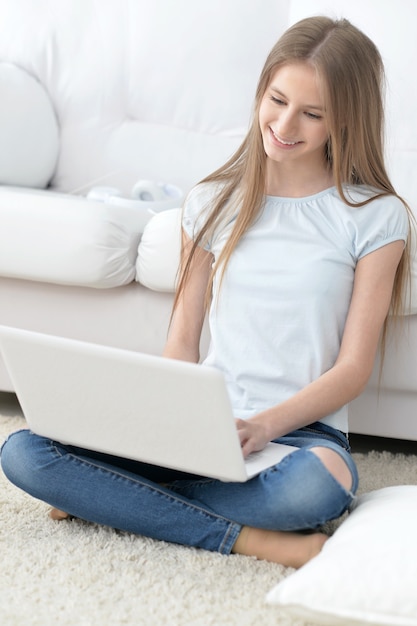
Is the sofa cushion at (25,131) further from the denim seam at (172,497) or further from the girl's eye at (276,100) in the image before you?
the denim seam at (172,497)

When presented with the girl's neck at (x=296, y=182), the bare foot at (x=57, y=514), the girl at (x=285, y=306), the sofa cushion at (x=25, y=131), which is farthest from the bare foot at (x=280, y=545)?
the sofa cushion at (x=25, y=131)

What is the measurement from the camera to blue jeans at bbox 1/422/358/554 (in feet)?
3.81

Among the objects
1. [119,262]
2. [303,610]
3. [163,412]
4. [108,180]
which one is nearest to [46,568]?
[163,412]

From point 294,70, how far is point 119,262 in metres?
0.49

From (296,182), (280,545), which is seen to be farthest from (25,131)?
(280,545)

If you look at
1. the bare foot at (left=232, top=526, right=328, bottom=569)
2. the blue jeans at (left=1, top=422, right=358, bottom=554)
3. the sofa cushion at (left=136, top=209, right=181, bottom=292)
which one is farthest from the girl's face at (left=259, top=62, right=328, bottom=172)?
the bare foot at (left=232, top=526, right=328, bottom=569)

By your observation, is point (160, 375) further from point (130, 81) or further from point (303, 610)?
point (130, 81)

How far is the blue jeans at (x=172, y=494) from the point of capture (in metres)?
1.16

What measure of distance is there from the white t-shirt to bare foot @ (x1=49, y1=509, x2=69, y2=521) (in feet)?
0.89

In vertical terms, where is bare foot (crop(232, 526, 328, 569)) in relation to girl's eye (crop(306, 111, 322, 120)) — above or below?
below

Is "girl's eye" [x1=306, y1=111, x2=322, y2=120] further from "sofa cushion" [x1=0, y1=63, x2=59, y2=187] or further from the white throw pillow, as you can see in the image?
"sofa cushion" [x1=0, y1=63, x2=59, y2=187]

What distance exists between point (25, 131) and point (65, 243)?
622 mm

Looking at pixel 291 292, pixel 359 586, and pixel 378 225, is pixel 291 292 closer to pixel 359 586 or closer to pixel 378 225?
pixel 378 225

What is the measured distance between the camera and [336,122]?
4.39 ft
